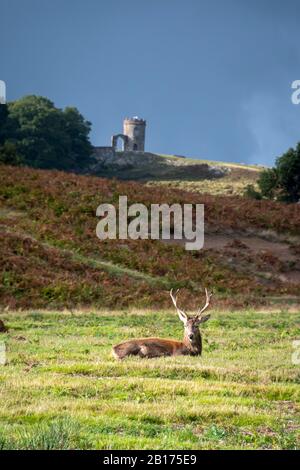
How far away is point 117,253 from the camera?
44.9 m

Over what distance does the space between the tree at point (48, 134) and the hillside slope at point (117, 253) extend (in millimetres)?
51555

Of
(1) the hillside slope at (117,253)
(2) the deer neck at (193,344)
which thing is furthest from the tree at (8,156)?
(2) the deer neck at (193,344)

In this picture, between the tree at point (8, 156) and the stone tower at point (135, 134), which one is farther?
the stone tower at point (135, 134)

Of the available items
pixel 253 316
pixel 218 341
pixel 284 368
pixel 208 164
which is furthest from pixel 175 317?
pixel 208 164

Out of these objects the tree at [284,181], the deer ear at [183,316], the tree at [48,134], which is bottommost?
the deer ear at [183,316]

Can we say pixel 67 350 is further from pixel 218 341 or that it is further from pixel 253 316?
pixel 253 316

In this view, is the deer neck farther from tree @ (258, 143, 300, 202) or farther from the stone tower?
the stone tower

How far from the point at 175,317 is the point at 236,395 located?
54.8 ft

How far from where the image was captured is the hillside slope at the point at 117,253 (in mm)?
37219

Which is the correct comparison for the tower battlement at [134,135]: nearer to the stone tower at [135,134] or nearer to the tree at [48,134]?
the stone tower at [135,134]

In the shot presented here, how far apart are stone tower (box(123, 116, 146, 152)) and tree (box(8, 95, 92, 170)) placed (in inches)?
940

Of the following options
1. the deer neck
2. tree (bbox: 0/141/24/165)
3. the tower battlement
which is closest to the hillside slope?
tree (bbox: 0/141/24/165)

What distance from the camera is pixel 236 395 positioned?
13.8 meters

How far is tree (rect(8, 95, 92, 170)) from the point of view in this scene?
10869 cm
